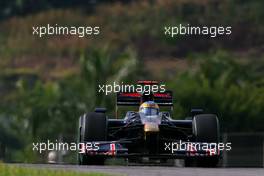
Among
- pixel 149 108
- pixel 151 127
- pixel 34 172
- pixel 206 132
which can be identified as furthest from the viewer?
pixel 149 108

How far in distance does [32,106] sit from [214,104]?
32.8ft

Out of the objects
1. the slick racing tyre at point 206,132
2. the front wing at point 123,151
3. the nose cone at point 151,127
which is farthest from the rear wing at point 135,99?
the front wing at point 123,151

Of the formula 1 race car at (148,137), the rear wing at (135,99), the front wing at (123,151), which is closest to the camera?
the front wing at (123,151)

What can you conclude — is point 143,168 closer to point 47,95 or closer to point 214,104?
point 214,104

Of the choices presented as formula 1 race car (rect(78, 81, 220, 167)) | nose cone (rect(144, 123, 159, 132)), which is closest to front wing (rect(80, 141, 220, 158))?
formula 1 race car (rect(78, 81, 220, 167))

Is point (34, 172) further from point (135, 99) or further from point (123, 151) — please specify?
point (135, 99)

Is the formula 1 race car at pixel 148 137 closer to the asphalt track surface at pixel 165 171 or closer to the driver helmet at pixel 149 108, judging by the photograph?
the driver helmet at pixel 149 108

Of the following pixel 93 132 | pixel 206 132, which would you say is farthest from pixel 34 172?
pixel 206 132

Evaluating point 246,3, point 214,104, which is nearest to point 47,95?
point 214,104

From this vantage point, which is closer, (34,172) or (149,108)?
(34,172)

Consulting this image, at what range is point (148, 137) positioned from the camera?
26906 millimetres

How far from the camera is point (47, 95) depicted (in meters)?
69.6

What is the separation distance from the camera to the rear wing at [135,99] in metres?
28.8

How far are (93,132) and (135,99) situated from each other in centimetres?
195
